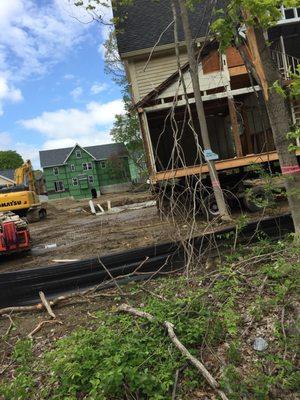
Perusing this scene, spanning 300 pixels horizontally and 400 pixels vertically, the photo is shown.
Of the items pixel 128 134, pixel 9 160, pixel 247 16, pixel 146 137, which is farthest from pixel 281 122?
pixel 9 160

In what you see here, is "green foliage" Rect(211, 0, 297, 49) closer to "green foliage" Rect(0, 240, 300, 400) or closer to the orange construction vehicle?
"green foliage" Rect(0, 240, 300, 400)

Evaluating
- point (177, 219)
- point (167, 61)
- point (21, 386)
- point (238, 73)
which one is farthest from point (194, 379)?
point (167, 61)

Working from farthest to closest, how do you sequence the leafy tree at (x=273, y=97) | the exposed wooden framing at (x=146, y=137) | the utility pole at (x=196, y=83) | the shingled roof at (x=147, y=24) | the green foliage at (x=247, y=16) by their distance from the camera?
1. the shingled roof at (x=147, y=24)
2. the exposed wooden framing at (x=146, y=137)
3. the utility pole at (x=196, y=83)
4. the leafy tree at (x=273, y=97)
5. the green foliage at (x=247, y=16)

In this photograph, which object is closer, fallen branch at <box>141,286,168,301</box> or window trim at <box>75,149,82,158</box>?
fallen branch at <box>141,286,168,301</box>

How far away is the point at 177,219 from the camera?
7109 mm

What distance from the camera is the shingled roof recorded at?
18.0 m

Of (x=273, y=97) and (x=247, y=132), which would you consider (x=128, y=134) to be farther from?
(x=273, y=97)

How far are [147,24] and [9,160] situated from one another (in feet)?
281

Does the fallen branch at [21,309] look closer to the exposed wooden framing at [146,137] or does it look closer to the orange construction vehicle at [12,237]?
the orange construction vehicle at [12,237]

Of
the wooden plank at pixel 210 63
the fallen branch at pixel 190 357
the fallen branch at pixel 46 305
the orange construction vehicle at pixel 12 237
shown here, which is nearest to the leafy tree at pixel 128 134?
the wooden plank at pixel 210 63

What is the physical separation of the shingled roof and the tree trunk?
39.5ft

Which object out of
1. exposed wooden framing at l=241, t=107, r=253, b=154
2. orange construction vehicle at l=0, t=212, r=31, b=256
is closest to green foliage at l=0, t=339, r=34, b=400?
orange construction vehicle at l=0, t=212, r=31, b=256

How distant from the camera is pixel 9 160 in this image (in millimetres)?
99312

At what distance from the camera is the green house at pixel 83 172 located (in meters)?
63.8
